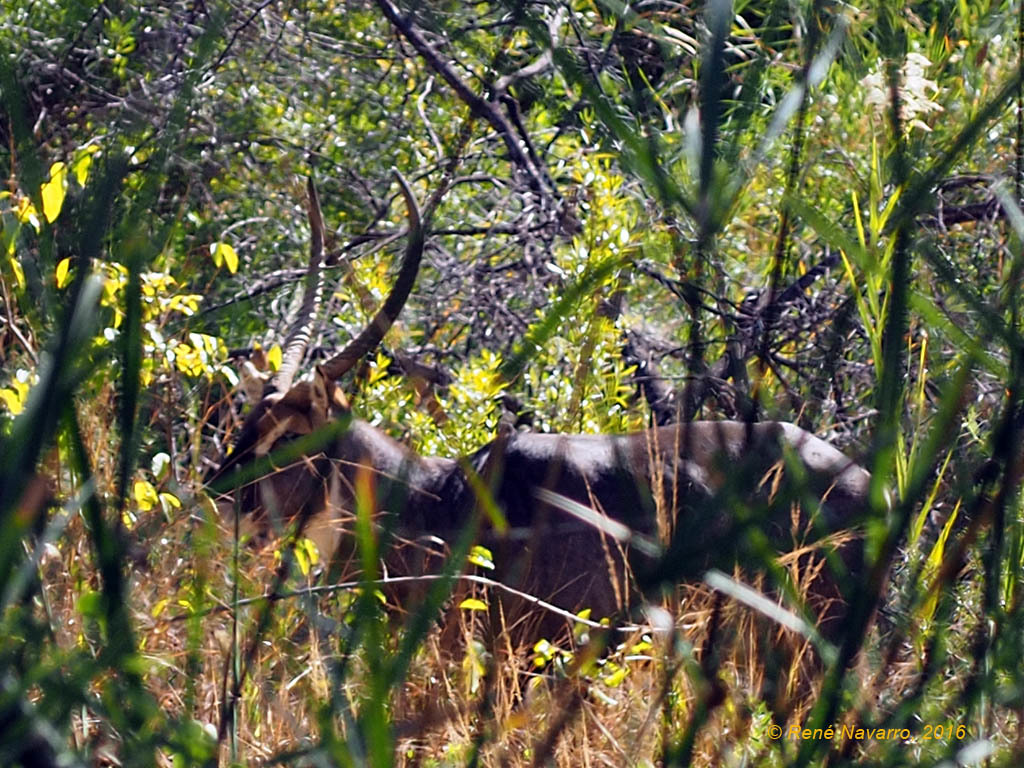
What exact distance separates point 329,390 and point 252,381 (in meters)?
0.38

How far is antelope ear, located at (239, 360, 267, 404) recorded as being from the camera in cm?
498

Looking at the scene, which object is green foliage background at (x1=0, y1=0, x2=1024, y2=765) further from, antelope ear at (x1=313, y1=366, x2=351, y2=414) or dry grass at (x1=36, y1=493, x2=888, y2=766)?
antelope ear at (x1=313, y1=366, x2=351, y2=414)

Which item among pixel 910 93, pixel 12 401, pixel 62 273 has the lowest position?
pixel 12 401

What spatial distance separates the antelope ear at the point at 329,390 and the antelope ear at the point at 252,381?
29 cm

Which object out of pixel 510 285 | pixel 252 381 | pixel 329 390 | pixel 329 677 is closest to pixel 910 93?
pixel 329 677

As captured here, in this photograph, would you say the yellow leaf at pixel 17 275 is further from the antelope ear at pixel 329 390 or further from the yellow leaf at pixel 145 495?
the antelope ear at pixel 329 390

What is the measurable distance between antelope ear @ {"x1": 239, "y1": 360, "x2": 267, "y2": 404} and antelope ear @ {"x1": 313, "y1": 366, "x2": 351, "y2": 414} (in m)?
0.29

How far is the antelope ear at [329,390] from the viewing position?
480cm

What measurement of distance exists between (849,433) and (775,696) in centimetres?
352

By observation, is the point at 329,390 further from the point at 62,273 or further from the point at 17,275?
the point at 17,275

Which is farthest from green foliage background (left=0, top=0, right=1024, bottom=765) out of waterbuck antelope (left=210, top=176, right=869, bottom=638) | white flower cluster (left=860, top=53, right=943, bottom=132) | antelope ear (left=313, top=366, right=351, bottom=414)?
antelope ear (left=313, top=366, right=351, bottom=414)

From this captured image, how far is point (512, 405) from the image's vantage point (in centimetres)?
503

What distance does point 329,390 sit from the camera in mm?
4836

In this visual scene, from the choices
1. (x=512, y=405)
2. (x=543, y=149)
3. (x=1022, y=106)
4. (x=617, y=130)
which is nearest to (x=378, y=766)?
(x=617, y=130)
